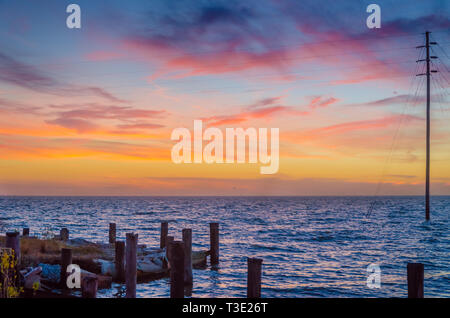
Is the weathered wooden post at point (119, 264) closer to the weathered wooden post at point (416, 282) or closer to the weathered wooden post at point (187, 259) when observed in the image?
the weathered wooden post at point (187, 259)

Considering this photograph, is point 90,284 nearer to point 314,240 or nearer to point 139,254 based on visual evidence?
point 139,254

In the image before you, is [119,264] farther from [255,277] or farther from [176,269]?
[255,277]

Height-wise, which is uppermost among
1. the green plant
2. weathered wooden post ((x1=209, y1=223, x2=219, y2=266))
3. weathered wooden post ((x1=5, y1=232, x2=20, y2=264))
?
weathered wooden post ((x1=5, y1=232, x2=20, y2=264))

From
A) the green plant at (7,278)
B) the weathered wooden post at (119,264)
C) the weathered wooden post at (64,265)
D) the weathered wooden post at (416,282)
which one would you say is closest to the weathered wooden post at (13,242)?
the green plant at (7,278)

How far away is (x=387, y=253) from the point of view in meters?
32.1

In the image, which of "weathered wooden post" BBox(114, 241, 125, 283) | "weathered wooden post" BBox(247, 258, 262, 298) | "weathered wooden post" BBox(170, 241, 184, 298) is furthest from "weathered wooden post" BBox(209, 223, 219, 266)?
"weathered wooden post" BBox(247, 258, 262, 298)

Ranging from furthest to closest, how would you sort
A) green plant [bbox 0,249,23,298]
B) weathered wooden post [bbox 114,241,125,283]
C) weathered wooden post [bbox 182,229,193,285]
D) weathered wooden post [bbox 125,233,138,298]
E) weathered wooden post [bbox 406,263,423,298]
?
weathered wooden post [bbox 182,229,193,285], weathered wooden post [bbox 114,241,125,283], weathered wooden post [bbox 125,233,138,298], green plant [bbox 0,249,23,298], weathered wooden post [bbox 406,263,423,298]

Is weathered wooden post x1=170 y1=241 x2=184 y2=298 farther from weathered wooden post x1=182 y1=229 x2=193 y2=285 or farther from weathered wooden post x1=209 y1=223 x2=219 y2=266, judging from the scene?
weathered wooden post x1=209 y1=223 x2=219 y2=266

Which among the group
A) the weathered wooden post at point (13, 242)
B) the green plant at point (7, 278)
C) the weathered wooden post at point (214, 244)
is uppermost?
the weathered wooden post at point (13, 242)

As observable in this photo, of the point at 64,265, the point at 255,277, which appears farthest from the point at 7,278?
the point at 255,277

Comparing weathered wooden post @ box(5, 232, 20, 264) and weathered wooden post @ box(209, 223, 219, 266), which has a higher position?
weathered wooden post @ box(5, 232, 20, 264)

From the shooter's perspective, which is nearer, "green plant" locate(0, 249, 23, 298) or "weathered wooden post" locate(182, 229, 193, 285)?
"green plant" locate(0, 249, 23, 298)
